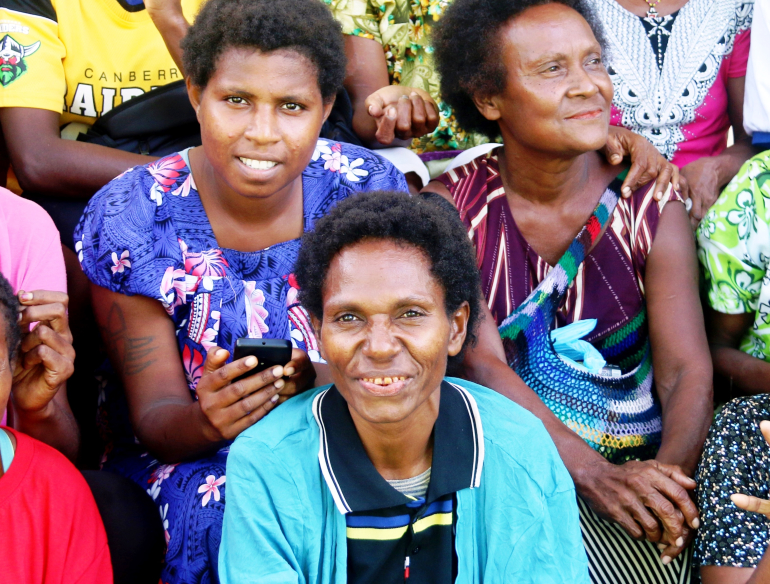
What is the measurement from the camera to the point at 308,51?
7.61ft

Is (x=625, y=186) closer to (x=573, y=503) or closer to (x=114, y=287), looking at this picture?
(x=573, y=503)

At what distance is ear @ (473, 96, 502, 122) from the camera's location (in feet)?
9.07

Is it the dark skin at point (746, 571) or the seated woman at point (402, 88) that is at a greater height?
the seated woman at point (402, 88)

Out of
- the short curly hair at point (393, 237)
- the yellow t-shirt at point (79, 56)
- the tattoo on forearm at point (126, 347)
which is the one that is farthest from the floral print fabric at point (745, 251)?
the yellow t-shirt at point (79, 56)

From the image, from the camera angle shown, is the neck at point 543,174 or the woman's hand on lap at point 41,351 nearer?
the woman's hand on lap at point 41,351

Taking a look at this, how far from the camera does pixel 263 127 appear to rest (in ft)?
7.38

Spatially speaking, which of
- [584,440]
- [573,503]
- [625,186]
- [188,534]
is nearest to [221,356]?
[188,534]

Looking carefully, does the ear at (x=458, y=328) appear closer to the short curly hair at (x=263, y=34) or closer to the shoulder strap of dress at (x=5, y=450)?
the short curly hair at (x=263, y=34)

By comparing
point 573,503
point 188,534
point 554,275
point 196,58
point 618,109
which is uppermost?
point 196,58

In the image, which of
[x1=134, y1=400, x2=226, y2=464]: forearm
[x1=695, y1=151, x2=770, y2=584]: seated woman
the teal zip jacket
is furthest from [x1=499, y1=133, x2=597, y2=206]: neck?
[x1=134, y1=400, x2=226, y2=464]: forearm

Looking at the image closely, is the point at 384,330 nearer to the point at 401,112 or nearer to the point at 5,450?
the point at 5,450

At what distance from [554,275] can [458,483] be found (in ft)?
3.15

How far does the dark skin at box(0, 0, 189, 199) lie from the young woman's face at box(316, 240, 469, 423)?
1.28 metres

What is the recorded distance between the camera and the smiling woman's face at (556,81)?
256cm
